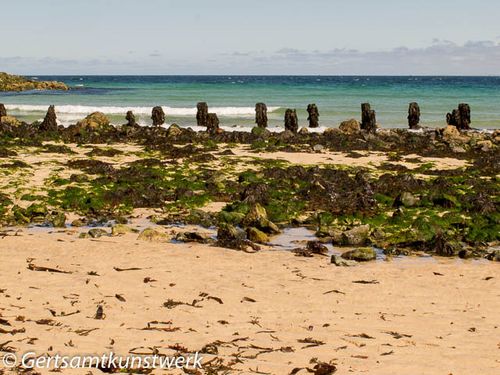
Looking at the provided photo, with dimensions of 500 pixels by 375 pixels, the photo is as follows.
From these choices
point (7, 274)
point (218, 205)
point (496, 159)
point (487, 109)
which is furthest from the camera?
point (487, 109)

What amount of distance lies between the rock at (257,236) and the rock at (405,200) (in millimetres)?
4649

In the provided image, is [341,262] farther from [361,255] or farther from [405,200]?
[405,200]

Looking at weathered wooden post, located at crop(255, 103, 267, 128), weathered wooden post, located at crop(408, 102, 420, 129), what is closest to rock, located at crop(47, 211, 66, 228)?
weathered wooden post, located at crop(255, 103, 267, 128)

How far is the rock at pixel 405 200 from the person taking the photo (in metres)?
17.1

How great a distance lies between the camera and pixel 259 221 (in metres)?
14.9

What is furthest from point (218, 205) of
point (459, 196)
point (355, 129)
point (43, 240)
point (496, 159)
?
point (355, 129)

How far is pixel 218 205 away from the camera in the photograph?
57.4 feet

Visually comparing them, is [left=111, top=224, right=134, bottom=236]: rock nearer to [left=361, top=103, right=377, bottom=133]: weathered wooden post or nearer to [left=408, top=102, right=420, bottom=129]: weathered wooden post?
[left=361, top=103, right=377, bottom=133]: weathered wooden post

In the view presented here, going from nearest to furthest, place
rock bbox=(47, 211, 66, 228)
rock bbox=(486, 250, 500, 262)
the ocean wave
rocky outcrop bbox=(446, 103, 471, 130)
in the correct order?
rock bbox=(486, 250, 500, 262) → rock bbox=(47, 211, 66, 228) → rocky outcrop bbox=(446, 103, 471, 130) → the ocean wave

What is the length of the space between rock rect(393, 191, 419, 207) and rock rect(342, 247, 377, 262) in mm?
4571

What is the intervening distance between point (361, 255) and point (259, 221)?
304 cm

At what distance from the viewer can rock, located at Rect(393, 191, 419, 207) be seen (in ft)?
56.0

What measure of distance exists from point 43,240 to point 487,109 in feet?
187

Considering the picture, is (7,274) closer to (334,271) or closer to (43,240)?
(43,240)
